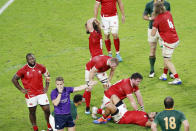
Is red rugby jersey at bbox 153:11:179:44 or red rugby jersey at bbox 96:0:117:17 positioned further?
red rugby jersey at bbox 96:0:117:17

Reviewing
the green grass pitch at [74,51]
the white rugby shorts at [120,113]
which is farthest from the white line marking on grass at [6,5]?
the white rugby shorts at [120,113]

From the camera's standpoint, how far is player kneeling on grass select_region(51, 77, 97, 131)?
26.9ft

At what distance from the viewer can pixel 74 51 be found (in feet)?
47.0

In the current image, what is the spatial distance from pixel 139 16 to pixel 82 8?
2.84m

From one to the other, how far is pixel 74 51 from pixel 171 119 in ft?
24.5

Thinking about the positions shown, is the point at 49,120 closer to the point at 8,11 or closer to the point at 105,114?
the point at 105,114

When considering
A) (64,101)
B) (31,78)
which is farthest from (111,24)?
(64,101)

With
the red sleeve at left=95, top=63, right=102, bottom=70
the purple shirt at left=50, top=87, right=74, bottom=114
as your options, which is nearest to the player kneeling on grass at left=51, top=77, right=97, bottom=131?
the purple shirt at left=50, top=87, right=74, bottom=114

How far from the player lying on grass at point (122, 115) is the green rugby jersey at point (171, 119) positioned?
1.83 meters

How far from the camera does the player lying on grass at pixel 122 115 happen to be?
932cm

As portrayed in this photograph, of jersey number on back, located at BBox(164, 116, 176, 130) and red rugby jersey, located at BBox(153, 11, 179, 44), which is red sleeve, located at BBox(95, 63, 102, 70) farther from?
jersey number on back, located at BBox(164, 116, 176, 130)

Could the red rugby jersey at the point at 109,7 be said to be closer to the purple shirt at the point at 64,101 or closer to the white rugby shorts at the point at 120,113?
the white rugby shorts at the point at 120,113

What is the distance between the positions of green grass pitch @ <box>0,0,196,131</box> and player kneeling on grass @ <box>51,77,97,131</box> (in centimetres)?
112

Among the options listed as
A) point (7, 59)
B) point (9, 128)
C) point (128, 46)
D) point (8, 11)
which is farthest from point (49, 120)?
point (8, 11)
